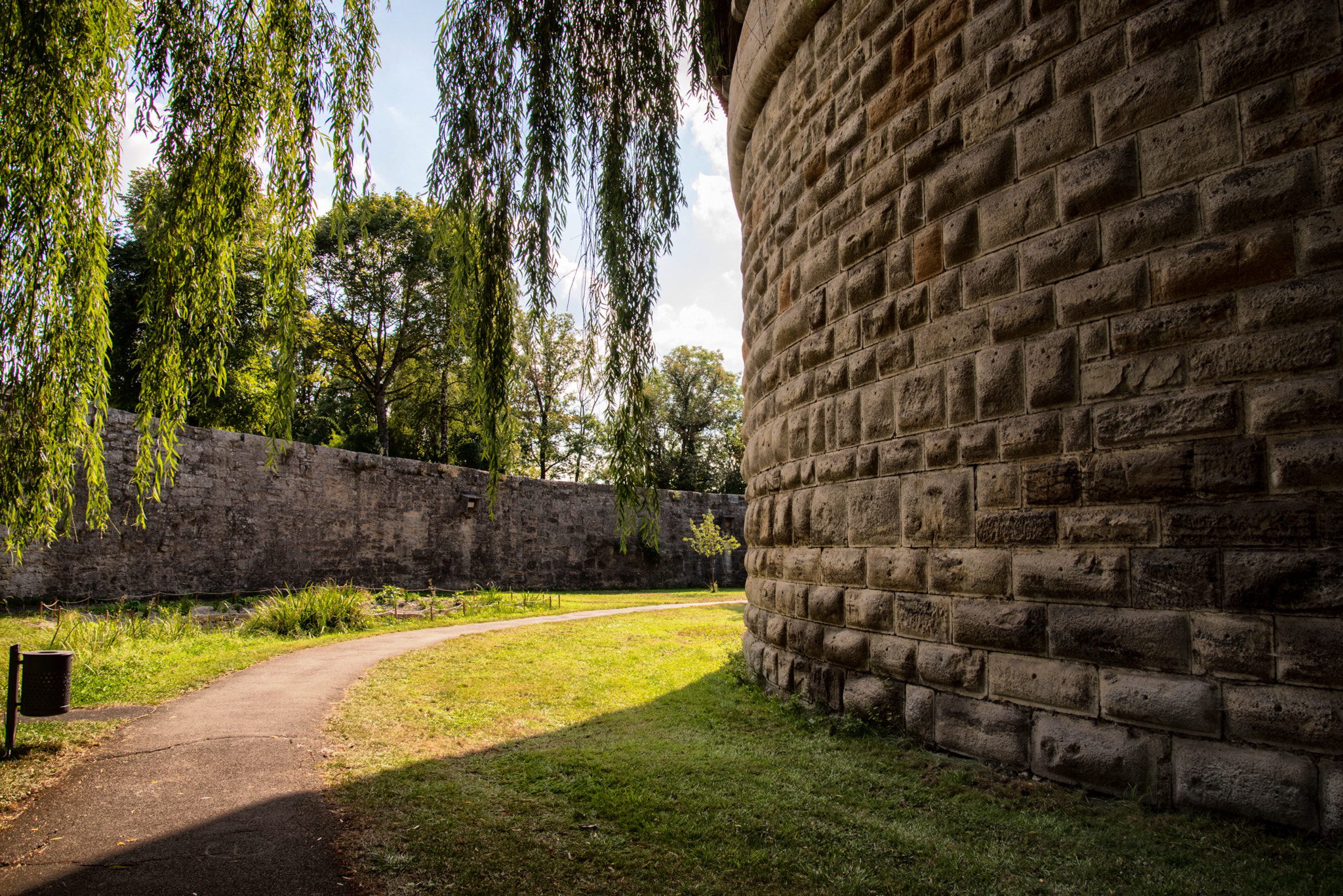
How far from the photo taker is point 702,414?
150 feet

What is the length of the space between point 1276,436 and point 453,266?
4616 millimetres

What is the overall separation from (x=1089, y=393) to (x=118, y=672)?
8.45m

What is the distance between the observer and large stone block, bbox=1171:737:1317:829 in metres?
2.52

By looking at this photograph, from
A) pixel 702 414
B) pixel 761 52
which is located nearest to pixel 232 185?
pixel 761 52

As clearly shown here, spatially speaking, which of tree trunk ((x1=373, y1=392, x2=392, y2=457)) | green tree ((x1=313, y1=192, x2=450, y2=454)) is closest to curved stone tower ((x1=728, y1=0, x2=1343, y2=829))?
green tree ((x1=313, y1=192, x2=450, y2=454))

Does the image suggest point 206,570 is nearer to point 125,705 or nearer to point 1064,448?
point 125,705

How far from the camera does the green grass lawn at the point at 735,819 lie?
8.14ft

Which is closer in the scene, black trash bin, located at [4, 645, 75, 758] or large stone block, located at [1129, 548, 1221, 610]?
large stone block, located at [1129, 548, 1221, 610]

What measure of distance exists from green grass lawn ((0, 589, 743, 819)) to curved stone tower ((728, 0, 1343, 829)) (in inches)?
190

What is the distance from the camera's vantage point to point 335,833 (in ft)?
10.2

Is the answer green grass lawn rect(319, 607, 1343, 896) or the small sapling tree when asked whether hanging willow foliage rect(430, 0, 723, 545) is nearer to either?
green grass lawn rect(319, 607, 1343, 896)

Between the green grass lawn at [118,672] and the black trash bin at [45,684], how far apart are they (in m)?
0.24

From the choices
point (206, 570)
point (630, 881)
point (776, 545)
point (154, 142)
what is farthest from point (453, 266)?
point (206, 570)

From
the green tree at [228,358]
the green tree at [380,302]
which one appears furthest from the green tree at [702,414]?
the green tree at [228,358]
